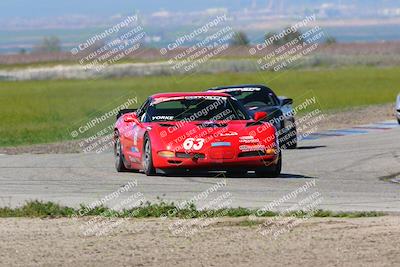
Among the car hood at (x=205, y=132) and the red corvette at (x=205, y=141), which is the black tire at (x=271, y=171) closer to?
the red corvette at (x=205, y=141)

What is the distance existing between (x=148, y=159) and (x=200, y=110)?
1.25 m

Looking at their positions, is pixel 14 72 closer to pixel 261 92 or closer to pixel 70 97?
pixel 70 97

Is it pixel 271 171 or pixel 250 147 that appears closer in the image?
pixel 250 147

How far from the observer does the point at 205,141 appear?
1944 cm

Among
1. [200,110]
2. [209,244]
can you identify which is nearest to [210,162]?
[200,110]

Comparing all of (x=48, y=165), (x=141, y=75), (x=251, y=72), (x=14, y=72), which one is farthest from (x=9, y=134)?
(x=14, y=72)

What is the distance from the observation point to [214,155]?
19.4 m

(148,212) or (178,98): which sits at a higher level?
(178,98)

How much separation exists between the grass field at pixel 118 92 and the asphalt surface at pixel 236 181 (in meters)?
10.7

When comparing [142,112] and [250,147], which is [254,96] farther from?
[250,147]

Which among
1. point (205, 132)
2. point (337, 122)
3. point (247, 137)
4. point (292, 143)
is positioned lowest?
point (337, 122)

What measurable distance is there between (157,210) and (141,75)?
71616mm

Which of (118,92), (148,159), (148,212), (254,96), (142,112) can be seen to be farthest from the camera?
(118,92)

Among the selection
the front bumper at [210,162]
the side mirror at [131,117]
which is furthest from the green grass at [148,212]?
the side mirror at [131,117]
